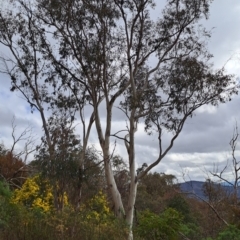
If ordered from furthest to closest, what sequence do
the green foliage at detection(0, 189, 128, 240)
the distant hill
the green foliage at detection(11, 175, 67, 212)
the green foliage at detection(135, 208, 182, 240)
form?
the distant hill
the green foliage at detection(11, 175, 67, 212)
the green foliage at detection(135, 208, 182, 240)
the green foliage at detection(0, 189, 128, 240)

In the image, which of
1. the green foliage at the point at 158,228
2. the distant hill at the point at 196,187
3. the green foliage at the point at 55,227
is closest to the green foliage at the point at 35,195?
the green foliage at the point at 158,228

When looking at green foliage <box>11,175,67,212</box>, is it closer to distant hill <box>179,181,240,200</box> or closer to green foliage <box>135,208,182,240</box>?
green foliage <box>135,208,182,240</box>

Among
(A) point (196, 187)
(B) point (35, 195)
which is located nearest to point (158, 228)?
(B) point (35, 195)

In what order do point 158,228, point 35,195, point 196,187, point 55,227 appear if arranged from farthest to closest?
point 196,187 < point 35,195 < point 158,228 < point 55,227

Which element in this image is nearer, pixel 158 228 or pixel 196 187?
pixel 158 228

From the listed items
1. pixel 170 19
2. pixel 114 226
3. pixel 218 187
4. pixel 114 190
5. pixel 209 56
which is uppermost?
pixel 170 19

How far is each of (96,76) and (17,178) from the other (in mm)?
8500

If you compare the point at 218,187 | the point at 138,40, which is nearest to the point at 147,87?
the point at 138,40

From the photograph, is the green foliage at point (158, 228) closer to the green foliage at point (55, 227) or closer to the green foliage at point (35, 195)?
the green foliage at point (55, 227)

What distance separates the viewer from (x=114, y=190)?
1617 cm

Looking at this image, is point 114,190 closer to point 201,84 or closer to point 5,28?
point 201,84

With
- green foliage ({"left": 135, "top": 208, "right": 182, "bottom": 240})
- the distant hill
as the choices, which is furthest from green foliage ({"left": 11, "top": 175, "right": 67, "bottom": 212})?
the distant hill

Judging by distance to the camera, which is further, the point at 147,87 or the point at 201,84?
the point at 147,87

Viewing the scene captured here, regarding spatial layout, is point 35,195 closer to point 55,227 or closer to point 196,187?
point 196,187
